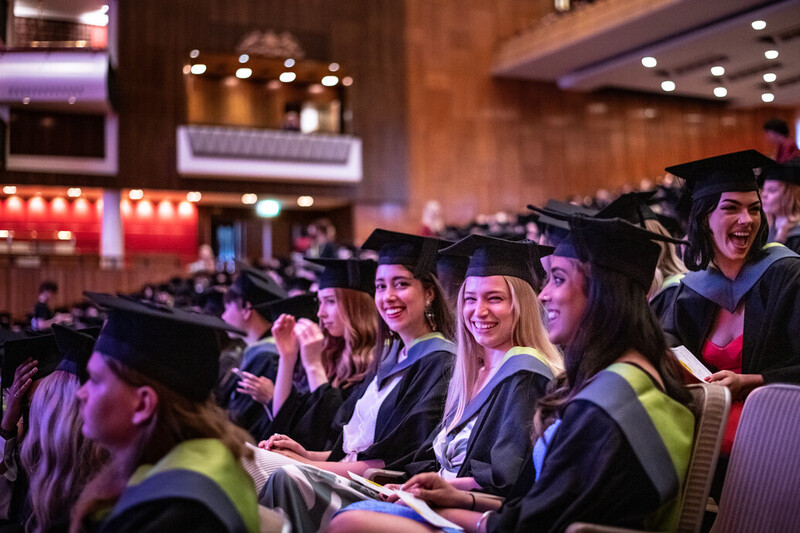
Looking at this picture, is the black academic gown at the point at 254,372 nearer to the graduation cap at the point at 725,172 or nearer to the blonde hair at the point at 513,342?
the blonde hair at the point at 513,342

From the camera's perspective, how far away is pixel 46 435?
2.85m

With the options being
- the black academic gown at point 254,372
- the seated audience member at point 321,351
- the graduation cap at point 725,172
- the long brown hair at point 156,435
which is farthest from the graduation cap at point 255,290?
the long brown hair at point 156,435

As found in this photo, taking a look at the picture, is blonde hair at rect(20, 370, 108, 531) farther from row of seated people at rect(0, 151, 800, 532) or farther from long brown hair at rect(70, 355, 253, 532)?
long brown hair at rect(70, 355, 253, 532)

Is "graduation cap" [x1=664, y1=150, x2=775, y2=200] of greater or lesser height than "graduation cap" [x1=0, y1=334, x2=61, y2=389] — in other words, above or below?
above

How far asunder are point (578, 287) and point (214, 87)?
18896 millimetres

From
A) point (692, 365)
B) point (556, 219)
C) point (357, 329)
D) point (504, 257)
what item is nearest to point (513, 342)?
point (504, 257)

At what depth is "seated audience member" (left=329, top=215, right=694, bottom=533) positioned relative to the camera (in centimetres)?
212

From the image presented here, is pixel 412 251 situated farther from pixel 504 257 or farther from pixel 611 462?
pixel 611 462

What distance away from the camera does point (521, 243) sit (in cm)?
322

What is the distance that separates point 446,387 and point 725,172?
1.44m

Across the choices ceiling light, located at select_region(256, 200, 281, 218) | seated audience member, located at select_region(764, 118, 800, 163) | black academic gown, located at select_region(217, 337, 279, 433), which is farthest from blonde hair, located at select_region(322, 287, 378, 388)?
ceiling light, located at select_region(256, 200, 281, 218)

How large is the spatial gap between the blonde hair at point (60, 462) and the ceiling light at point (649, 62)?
58.3ft

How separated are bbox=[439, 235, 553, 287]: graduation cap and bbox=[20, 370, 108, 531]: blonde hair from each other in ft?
4.96

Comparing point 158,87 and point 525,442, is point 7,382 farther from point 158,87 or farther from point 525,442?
point 158,87
